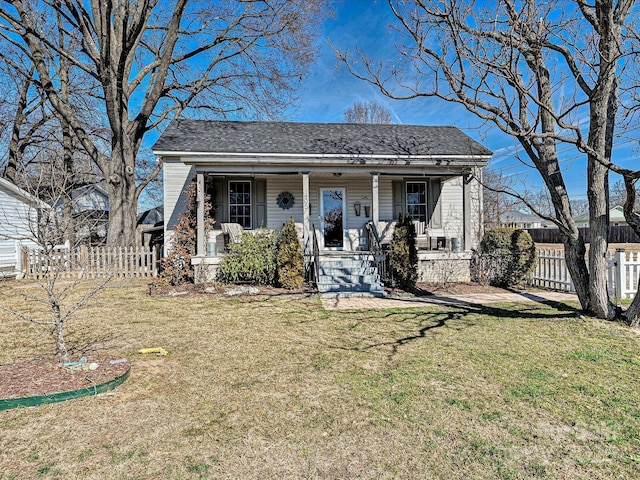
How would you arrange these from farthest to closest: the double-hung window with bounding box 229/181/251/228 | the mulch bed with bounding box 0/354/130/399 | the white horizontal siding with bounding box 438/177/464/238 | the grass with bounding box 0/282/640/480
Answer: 1. the white horizontal siding with bounding box 438/177/464/238
2. the double-hung window with bounding box 229/181/251/228
3. the mulch bed with bounding box 0/354/130/399
4. the grass with bounding box 0/282/640/480

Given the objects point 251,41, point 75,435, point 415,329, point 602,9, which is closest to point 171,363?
point 75,435

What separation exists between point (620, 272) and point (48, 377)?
9743 millimetres

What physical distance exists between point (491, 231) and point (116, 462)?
1002 cm

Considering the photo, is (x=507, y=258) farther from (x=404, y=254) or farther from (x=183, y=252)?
(x=183, y=252)

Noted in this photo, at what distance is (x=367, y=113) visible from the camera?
30484 millimetres

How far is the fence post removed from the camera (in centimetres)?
733

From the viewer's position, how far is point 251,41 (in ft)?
50.0

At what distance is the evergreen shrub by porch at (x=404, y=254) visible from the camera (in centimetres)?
949

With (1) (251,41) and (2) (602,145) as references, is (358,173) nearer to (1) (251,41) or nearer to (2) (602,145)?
(2) (602,145)

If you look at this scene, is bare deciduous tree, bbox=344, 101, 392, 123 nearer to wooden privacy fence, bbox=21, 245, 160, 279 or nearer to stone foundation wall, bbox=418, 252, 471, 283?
stone foundation wall, bbox=418, 252, 471, 283

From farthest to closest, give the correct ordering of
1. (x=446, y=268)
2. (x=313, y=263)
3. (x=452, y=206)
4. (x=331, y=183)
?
(x=452, y=206), (x=331, y=183), (x=446, y=268), (x=313, y=263)

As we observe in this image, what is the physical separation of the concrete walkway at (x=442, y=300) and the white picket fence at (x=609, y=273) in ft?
2.09

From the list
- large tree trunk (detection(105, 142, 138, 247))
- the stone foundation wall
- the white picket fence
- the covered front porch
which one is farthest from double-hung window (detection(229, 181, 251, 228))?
the white picket fence

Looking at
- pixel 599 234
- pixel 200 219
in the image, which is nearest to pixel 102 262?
pixel 200 219
